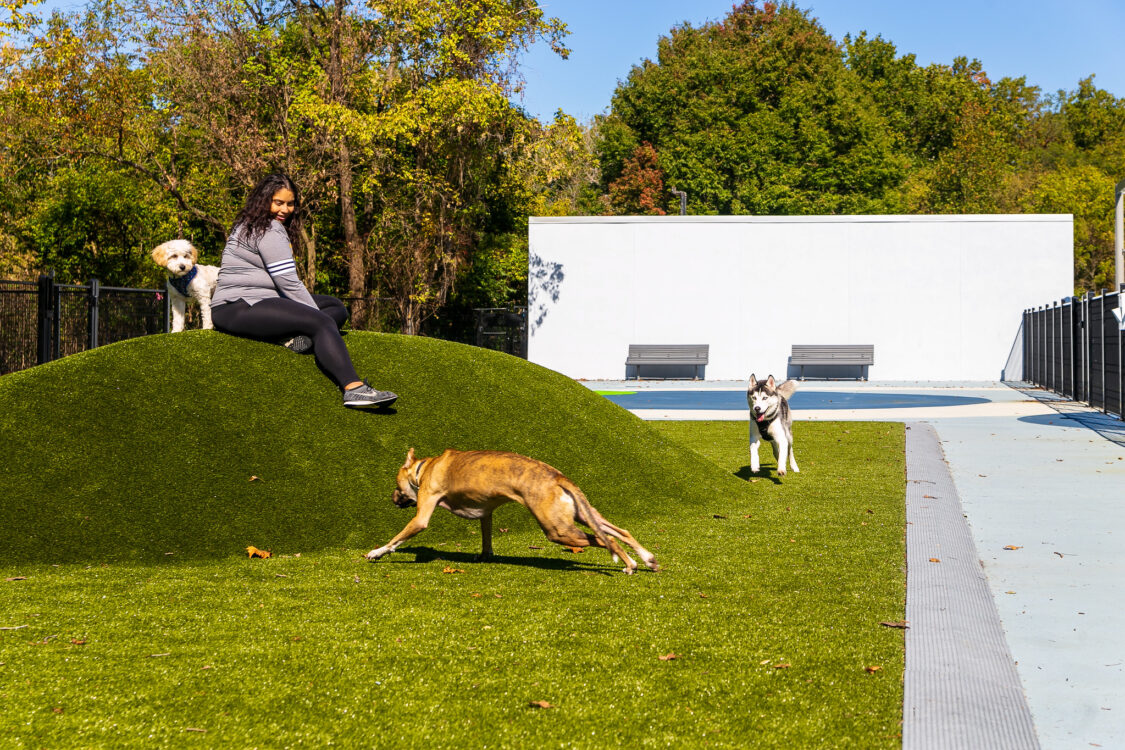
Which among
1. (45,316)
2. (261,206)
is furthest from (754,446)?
(45,316)

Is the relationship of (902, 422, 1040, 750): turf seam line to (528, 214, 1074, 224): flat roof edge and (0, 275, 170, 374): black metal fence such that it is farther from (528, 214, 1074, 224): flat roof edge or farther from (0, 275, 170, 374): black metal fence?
(528, 214, 1074, 224): flat roof edge

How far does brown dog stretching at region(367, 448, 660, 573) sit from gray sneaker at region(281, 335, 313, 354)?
88.2 inches

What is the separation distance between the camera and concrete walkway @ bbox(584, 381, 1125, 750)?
4195 millimetres

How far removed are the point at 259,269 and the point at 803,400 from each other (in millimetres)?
18103

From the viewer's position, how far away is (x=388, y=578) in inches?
256

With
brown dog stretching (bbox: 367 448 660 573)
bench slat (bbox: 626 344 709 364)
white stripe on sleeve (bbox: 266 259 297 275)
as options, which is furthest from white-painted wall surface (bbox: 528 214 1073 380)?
brown dog stretching (bbox: 367 448 660 573)

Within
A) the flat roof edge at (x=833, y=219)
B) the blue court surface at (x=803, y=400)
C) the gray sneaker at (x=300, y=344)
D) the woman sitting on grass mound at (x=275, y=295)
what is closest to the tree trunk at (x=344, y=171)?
the flat roof edge at (x=833, y=219)

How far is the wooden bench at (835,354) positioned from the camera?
104ft

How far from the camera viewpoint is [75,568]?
22.3 feet

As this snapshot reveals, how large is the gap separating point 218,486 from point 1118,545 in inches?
255

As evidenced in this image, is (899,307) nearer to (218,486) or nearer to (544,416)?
(544,416)

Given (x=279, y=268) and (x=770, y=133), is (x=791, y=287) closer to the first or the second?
(x=770, y=133)

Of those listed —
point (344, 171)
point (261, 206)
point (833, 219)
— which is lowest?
point (261, 206)

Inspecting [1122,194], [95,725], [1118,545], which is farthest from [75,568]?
[1122,194]
